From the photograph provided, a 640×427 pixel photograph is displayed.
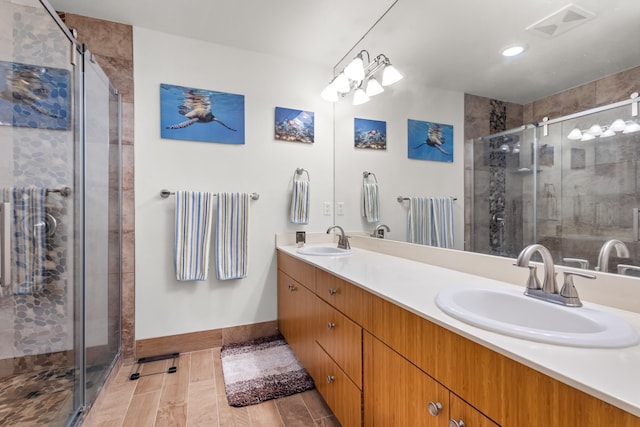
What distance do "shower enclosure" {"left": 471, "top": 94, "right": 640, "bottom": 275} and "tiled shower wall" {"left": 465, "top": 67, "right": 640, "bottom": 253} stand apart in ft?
0.07

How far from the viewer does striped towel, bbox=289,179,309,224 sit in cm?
231

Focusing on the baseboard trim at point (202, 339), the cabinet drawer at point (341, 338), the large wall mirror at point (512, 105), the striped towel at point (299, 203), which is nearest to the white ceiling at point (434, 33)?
the large wall mirror at point (512, 105)

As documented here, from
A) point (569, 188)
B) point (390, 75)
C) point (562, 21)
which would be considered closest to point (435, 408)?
point (569, 188)

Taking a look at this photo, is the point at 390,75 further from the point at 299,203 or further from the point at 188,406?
the point at 188,406

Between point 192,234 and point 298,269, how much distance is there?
808 mm

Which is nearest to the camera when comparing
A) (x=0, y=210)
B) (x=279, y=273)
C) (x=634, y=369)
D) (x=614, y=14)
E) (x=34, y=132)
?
(x=634, y=369)

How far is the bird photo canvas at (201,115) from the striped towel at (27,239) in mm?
824

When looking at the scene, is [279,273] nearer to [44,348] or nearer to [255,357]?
[255,357]

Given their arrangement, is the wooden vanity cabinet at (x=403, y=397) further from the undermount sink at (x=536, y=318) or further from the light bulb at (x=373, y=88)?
the light bulb at (x=373, y=88)

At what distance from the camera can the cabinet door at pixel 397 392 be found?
0.78m

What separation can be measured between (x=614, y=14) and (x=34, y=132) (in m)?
2.58

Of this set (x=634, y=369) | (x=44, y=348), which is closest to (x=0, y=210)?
(x=44, y=348)

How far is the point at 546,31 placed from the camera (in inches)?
41.1

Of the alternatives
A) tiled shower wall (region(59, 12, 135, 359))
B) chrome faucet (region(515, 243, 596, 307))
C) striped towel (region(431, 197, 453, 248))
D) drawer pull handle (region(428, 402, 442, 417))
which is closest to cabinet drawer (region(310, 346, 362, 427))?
drawer pull handle (region(428, 402, 442, 417))
